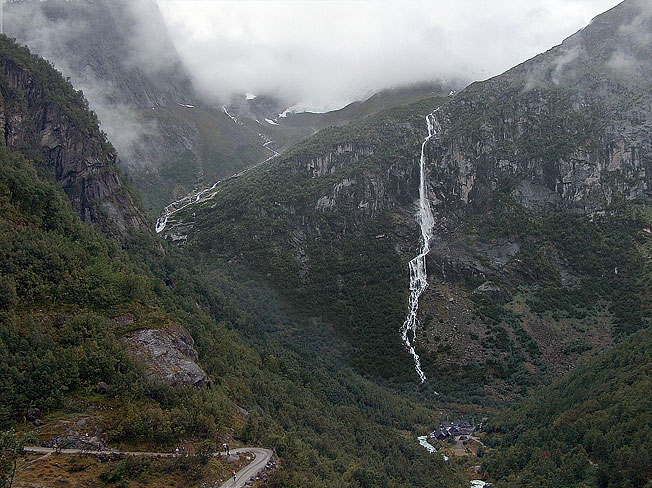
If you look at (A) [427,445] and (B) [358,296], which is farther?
(B) [358,296]

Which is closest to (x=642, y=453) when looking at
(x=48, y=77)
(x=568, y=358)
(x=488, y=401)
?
(x=488, y=401)

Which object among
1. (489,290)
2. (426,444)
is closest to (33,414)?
(426,444)

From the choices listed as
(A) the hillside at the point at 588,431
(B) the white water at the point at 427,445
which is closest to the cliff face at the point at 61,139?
(B) the white water at the point at 427,445

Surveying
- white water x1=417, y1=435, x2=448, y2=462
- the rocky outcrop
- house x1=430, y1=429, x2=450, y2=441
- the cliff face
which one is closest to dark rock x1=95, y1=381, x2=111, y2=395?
the rocky outcrop

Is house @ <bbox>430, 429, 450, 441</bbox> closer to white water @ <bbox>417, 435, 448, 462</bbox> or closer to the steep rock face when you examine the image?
white water @ <bbox>417, 435, 448, 462</bbox>

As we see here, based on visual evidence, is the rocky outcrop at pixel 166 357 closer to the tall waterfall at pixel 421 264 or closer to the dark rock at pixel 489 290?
the tall waterfall at pixel 421 264

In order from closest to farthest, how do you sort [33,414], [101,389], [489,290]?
[33,414], [101,389], [489,290]

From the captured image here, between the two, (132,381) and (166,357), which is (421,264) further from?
(132,381)
